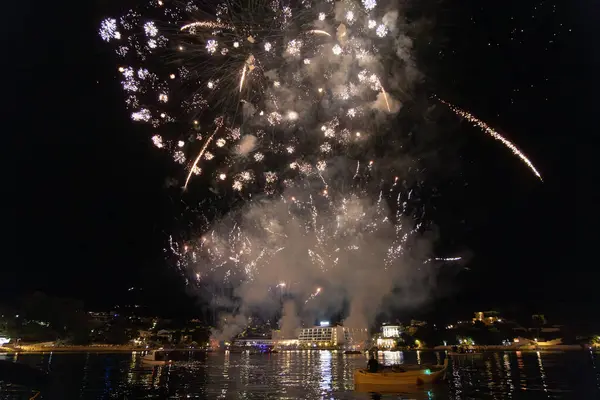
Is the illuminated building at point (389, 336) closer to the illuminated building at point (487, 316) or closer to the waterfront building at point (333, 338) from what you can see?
the waterfront building at point (333, 338)

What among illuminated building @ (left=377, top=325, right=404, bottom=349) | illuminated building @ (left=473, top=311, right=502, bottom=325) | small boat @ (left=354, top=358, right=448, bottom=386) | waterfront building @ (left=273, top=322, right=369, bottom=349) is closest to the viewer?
small boat @ (left=354, top=358, right=448, bottom=386)

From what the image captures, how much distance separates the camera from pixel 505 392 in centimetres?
2259

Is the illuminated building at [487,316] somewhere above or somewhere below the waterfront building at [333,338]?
above

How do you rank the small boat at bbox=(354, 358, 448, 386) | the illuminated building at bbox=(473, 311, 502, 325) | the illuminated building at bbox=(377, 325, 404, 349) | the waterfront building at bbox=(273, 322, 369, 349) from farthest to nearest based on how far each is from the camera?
the waterfront building at bbox=(273, 322, 369, 349), the illuminated building at bbox=(377, 325, 404, 349), the illuminated building at bbox=(473, 311, 502, 325), the small boat at bbox=(354, 358, 448, 386)

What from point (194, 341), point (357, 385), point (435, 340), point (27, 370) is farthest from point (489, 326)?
point (27, 370)

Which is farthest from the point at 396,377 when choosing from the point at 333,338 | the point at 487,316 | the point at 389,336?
the point at 333,338

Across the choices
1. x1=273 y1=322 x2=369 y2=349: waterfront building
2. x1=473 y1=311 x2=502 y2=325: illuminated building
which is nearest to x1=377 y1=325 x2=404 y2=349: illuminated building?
x1=273 y1=322 x2=369 y2=349: waterfront building

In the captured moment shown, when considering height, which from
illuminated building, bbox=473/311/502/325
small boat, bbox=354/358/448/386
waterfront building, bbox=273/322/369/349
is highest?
illuminated building, bbox=473/311/502/325

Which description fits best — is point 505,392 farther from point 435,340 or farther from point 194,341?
point 194,341

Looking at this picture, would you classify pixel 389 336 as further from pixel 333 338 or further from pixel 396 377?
pixel 396 377

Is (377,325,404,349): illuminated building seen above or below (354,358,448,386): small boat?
above

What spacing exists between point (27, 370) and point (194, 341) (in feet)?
496

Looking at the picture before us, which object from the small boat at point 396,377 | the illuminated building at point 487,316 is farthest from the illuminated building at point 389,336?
the small boat at point 396,377

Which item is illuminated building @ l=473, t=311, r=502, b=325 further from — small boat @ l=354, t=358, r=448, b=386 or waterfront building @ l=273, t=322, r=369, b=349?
small boat @ l=354, t=358, r=448, b=386
